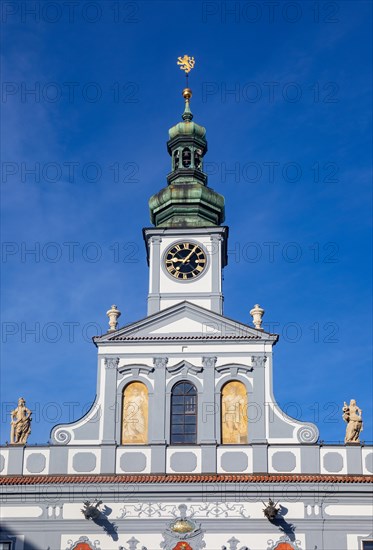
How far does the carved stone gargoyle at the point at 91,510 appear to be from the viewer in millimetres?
32781

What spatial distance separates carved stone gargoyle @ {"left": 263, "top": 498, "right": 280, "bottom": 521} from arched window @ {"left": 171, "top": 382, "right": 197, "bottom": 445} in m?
3.41

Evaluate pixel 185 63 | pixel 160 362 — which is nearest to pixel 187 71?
pixel 185 63

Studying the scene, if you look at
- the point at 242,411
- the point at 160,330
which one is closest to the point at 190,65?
the point at 160,330

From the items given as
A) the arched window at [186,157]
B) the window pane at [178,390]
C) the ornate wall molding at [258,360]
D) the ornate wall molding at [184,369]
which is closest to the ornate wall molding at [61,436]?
the window pane at [178,390]

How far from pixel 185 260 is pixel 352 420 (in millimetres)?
8747

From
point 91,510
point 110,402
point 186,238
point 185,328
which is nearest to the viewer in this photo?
point 91,510

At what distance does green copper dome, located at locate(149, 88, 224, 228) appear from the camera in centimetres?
4047

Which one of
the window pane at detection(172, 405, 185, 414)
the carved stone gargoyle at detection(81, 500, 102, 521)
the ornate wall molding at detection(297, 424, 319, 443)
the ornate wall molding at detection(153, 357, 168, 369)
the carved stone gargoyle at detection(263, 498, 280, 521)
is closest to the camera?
the carved stone gargoyle at detection(263, 498, 280, 521)

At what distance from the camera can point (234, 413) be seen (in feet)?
115

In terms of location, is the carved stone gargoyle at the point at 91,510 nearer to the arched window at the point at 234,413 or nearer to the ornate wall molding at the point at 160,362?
the arched window at the point at 234,413

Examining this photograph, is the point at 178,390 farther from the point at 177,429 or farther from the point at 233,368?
the point at 233,368

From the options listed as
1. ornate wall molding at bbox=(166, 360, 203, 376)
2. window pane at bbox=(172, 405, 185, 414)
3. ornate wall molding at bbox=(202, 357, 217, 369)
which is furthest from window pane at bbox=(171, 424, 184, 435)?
ornate wall molding at bbox=(202, 357, 217, 369)

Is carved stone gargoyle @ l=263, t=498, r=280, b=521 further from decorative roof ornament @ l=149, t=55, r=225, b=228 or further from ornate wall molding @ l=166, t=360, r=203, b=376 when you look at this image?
decorative roof ornament @ l=149, t=55, r=225, b=228

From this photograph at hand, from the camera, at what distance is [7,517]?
111 ft
